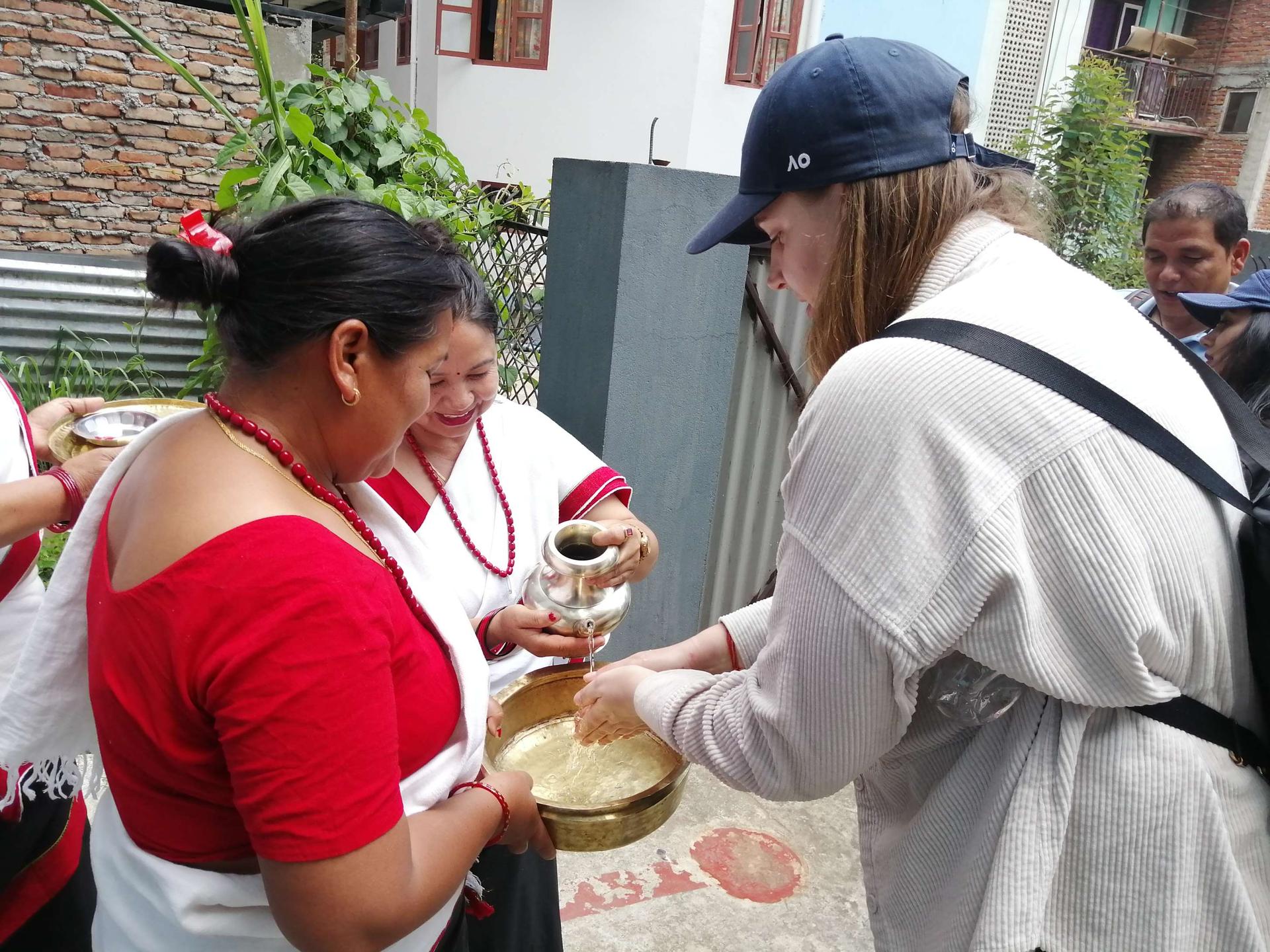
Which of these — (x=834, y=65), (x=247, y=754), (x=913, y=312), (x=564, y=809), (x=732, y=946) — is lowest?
(x=732, y=946)

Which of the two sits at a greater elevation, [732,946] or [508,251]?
[508,251]

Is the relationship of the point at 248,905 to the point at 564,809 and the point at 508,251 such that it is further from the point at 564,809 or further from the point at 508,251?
the point at 508,251

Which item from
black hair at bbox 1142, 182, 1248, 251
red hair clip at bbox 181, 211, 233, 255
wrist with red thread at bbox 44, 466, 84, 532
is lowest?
wrist with red thread at bbox 44, 466, 84, 532

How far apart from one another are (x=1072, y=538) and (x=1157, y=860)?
45 centimetres

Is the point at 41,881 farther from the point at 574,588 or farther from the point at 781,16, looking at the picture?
the point at 781,16

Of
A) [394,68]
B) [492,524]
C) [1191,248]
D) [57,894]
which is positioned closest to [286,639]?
[492,524]

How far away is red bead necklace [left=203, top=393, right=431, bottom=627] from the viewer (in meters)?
1.09

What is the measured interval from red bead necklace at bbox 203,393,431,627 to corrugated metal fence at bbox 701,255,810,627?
2.49 meters

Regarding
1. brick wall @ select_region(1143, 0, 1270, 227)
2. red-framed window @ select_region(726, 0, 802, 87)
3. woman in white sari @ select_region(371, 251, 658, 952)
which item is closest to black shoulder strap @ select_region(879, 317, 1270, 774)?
woman in white sari @ select_region(371, 251, 658, 952)

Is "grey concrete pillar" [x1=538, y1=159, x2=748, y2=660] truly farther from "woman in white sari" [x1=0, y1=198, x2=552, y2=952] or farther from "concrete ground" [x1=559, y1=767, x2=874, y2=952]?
"woman in white sari" [x1=0, y1=198, x2=552, y2=952]

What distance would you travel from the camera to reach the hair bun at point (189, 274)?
1104mm

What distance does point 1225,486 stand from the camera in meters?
1.13

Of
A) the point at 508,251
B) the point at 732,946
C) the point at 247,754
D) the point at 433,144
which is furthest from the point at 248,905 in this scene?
the point at 433,144

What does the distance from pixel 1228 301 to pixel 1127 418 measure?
1.94 metres
